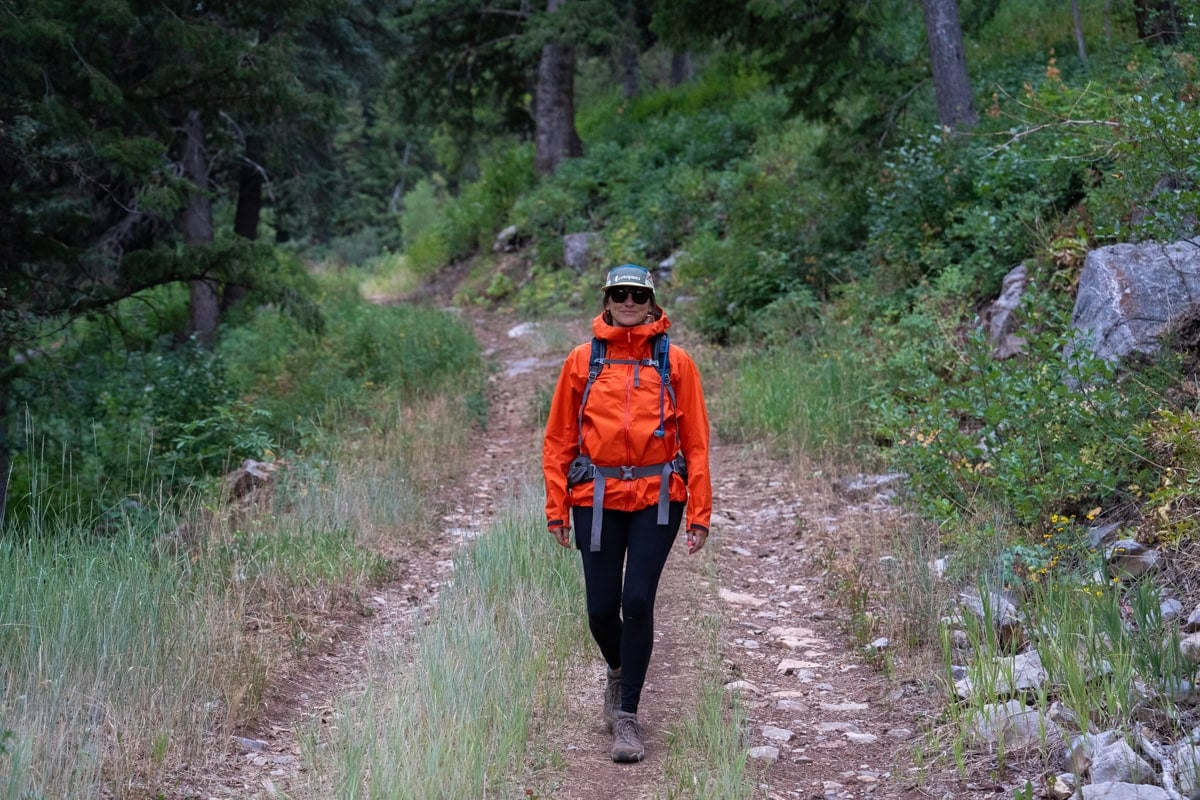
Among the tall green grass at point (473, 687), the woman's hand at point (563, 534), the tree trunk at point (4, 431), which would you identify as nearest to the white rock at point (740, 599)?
the tall green grass at point (473, 687)

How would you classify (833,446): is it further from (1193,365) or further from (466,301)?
(466,301)

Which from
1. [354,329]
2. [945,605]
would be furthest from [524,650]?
[354,329]

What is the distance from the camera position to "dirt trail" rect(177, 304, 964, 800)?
4.69 meters

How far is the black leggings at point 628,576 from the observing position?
15.6 feet

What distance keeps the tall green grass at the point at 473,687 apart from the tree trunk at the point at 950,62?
8006 mm

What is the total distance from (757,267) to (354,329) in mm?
5573

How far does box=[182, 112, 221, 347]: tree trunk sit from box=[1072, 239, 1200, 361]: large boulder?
11.2 meters

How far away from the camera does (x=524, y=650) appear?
5543mm

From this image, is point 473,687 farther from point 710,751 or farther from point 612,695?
point 710,751

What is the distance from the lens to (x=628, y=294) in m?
4.75

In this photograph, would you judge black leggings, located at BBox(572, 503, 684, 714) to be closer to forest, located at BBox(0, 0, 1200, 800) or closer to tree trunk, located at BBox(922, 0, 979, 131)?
forest, located at BBox(0, 0, 1200, 800)

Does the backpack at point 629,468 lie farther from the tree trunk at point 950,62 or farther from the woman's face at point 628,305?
the tree trunk at point 950,62

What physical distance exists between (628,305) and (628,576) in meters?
1.15

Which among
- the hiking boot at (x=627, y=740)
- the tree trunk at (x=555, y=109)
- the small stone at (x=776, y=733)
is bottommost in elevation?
the small stone at (x=776, y=733)
